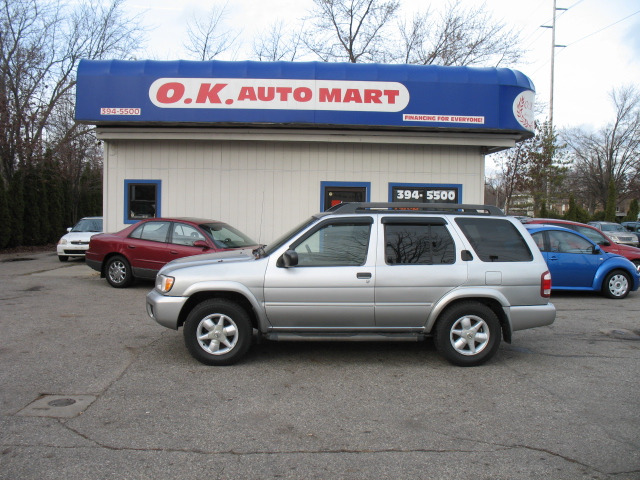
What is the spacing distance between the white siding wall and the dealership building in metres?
0.03

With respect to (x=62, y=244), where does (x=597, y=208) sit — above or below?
above

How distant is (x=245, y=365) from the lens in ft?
19.5

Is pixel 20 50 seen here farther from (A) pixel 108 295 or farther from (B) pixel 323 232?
(B) pixel 323 232

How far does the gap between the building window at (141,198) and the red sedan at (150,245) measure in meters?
2.54

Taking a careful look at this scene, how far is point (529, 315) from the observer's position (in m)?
5.97

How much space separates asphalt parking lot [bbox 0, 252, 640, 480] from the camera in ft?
12.0

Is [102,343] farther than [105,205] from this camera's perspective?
No

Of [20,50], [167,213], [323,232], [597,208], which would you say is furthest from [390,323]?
[597,208]

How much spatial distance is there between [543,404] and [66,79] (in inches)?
1174

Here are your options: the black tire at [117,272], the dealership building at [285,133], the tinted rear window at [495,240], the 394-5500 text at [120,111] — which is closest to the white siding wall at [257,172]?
the dealership building at [285,133]

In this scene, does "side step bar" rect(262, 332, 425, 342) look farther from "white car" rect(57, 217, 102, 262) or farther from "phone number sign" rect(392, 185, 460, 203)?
Result: "white car" rect(57, 217, 102, 262)

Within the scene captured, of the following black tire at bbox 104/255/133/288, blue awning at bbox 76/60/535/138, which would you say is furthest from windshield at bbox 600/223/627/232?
black tire at bbox 104/255/133/288

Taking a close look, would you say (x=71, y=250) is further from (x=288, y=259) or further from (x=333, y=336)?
(x=333, y=336)

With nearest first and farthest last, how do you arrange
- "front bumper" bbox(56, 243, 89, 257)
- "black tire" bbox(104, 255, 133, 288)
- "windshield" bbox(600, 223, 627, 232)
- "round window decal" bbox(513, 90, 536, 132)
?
1. "black tire" bbox(104, 255, 133, 288)
2. "round window decal" bbox(513, 90, 536, 132)
3. "front bumper" bbox(56, 243, 89, 257)
4. "windshield" bbox(600, 223, 627, 232)
